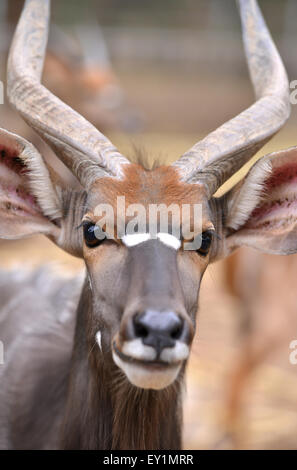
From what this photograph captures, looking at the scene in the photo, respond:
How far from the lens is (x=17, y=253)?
10.8m

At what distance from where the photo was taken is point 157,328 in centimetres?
281

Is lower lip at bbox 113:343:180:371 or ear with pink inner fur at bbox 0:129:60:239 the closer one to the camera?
lower lip at bbox 113:343:180:371

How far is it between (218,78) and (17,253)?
1121cm

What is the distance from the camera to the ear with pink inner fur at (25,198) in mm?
3596

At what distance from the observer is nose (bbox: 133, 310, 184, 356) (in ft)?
9.23

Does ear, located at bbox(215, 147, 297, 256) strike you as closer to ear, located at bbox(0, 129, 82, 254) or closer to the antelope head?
the antelope head

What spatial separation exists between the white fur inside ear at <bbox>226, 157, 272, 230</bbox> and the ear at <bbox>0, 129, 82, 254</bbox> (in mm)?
936

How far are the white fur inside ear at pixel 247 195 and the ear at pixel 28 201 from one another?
0.94 meters

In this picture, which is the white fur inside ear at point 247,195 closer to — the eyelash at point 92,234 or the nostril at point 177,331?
the eyelash at point 92,234
